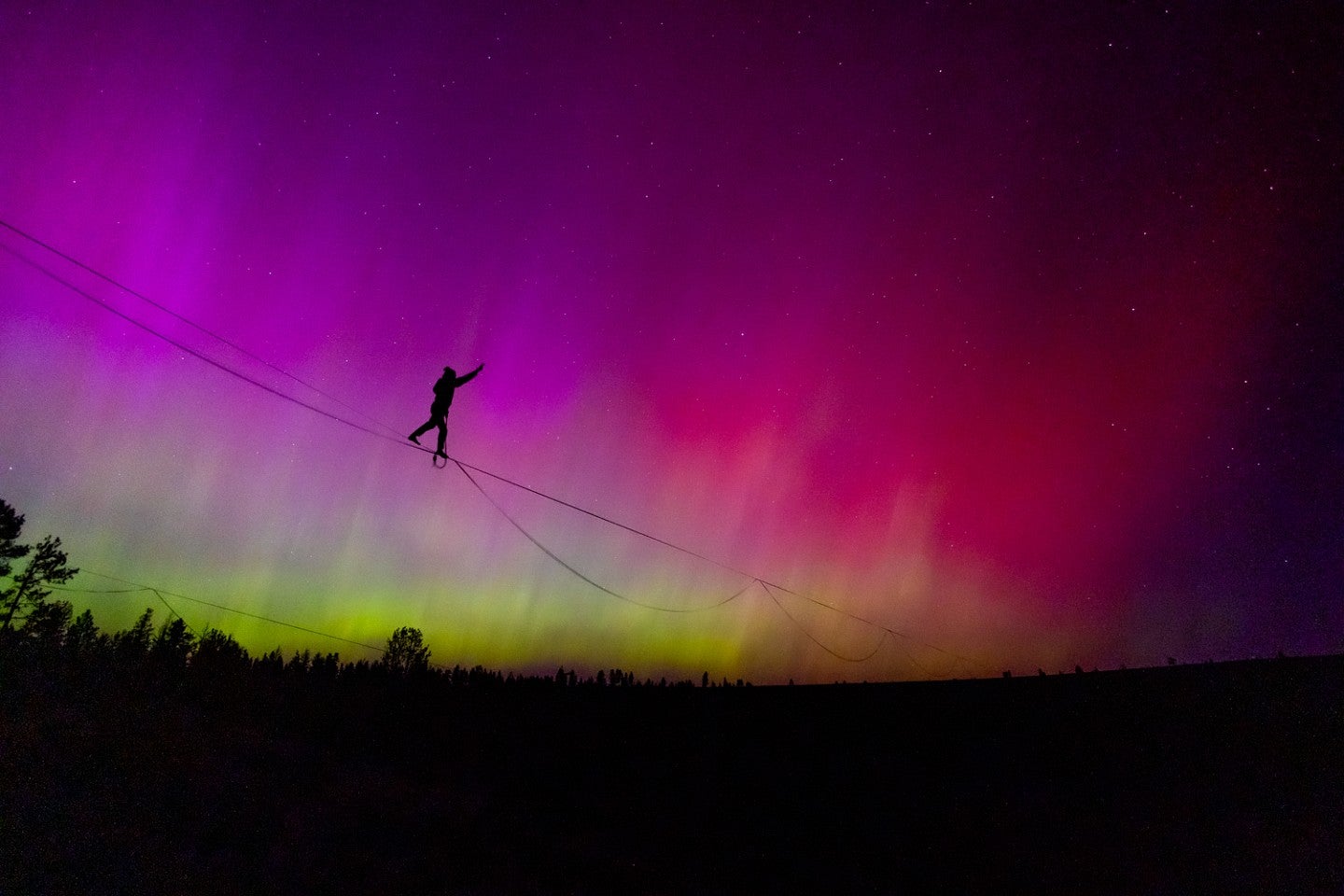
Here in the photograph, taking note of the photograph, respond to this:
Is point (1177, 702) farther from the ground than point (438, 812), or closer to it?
farther from the ground

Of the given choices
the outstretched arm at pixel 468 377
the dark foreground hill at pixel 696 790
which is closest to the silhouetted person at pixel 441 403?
the outstretched arm at pixel 468 377

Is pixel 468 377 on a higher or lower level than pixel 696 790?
higher

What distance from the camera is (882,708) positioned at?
70.8 feet

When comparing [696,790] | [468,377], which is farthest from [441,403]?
[696,790]

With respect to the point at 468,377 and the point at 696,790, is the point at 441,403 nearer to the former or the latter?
the point at 468,377

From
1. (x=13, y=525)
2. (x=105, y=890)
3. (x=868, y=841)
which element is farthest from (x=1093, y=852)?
(x=13, y=525)

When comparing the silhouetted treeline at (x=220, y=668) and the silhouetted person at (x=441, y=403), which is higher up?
the silhouetted person at (x=441, y=403)

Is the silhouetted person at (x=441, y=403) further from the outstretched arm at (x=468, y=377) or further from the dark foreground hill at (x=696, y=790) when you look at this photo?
the dark foreground hill at (x=696, y=790)

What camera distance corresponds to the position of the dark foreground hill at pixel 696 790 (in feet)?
45.0

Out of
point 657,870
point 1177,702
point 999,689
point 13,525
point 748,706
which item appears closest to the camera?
point 657,870

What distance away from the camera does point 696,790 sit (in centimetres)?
1906

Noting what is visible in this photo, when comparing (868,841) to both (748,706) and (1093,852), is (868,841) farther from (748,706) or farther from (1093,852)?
(748,706)

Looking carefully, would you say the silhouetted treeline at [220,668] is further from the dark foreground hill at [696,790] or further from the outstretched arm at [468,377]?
the outstretched arm at [468,377]

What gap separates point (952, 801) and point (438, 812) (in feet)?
42.5
